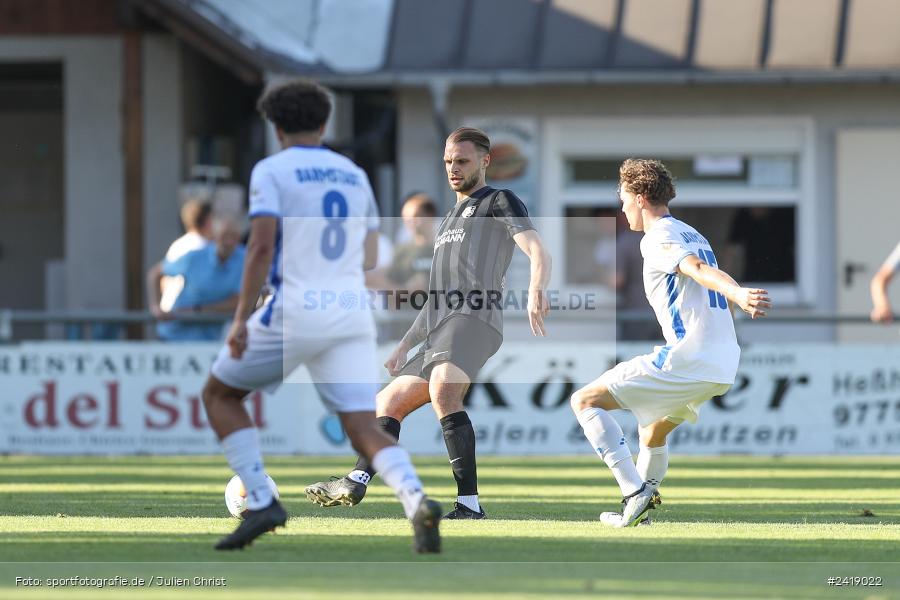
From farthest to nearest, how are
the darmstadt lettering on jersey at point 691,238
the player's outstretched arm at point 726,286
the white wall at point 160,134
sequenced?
the white wall at point 160,134 < the darmstadt lettering on jersey at point 691,238 < the player's outstretched arm at point 726,286

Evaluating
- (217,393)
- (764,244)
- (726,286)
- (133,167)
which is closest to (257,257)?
(217,393)

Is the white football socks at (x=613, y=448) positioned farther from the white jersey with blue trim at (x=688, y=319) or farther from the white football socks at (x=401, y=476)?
the white football socks at (x=401, y=476)

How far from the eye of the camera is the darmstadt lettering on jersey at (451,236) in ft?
28.6

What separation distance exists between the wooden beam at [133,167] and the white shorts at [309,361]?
36.8 feet

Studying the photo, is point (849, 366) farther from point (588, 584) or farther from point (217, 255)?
point (588, 584)

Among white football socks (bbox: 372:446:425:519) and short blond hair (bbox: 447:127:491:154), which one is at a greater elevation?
short blond hair (bbox: 447:127:491:154)

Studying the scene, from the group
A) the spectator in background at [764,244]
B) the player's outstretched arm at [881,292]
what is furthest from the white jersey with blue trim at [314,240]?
the spectator in background at [764,244]

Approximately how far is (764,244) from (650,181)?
33.6ft

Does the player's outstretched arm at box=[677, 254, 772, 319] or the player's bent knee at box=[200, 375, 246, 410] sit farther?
the player's outstretched arm at box=[677, 254, 772, 319]

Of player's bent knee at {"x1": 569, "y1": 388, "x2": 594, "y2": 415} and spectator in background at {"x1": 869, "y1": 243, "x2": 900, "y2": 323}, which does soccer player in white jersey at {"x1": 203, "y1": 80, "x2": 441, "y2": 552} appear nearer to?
player's bent knee at {"x1": 569, "y1": 388, "x2": 594, "y2": 415}

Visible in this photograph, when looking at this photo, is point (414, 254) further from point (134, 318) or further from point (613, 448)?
point (613, 448)

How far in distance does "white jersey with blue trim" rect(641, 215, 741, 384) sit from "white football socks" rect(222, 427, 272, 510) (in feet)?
6.98

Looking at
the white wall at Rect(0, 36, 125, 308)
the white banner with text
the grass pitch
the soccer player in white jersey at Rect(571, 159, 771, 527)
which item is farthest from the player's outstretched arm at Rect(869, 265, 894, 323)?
the white wall at Rect(0, 36, 125, 308)

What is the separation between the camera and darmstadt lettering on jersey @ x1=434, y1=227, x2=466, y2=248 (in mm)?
8723
